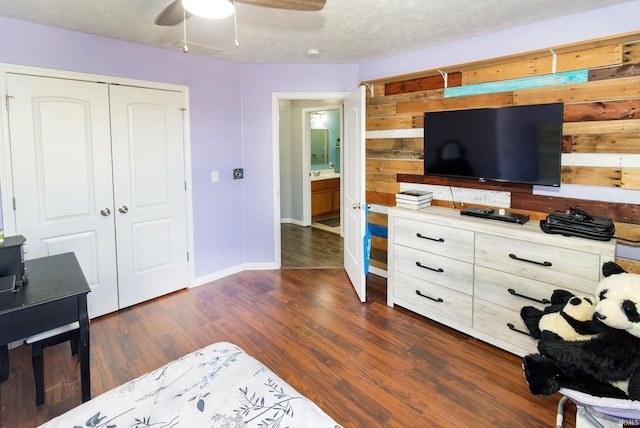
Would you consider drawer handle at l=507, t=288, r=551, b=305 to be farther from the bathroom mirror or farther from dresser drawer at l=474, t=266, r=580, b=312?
the bathroom mirror

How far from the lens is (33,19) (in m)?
2.61

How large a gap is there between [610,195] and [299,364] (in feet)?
7.62

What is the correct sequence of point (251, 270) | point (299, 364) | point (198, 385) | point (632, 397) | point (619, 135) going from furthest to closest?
point (251, 270) → point (299, 364) → point (619, 135) → point (632, 397) → point (198, 385)

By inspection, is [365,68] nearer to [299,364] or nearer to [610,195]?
[610,195]

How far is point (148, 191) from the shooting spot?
3447mm

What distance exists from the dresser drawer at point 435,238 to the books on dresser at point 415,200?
0.50 ft

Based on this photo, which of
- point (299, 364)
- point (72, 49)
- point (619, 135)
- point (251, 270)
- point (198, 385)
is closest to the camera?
point (198, 385)

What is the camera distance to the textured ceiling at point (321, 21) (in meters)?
2.36

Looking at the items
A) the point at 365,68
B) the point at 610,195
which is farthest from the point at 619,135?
the point at 365,68

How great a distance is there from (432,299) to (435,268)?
263 mm

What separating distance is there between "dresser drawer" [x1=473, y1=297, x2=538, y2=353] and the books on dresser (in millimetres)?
898

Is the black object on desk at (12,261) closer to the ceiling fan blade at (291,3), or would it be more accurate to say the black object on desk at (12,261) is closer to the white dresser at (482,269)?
the ceiling fan blade at (291,3)


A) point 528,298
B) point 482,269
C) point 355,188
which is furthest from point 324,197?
point 528,298

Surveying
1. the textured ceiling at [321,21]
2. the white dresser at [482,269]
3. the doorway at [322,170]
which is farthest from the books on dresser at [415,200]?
the doorway at [322,170]
